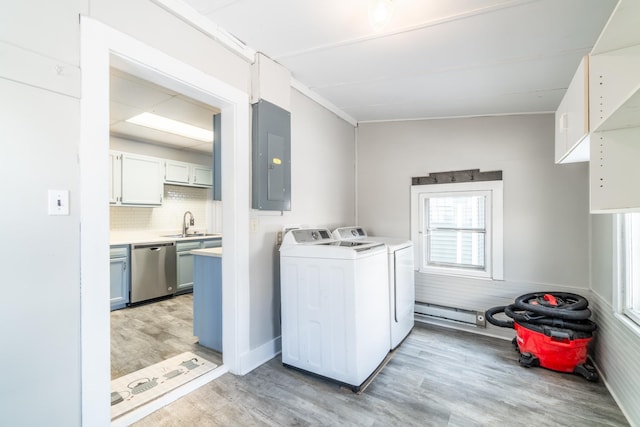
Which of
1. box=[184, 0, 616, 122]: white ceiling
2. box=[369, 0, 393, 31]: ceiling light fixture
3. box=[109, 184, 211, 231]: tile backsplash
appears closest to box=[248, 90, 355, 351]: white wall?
box=[184, 0, 616, 122]: white ceiling

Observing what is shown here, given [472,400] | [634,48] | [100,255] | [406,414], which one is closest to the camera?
[634,48]

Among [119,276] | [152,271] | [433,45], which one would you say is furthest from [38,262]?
[152,271]

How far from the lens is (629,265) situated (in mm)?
1949

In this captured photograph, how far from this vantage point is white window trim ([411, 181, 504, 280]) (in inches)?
120

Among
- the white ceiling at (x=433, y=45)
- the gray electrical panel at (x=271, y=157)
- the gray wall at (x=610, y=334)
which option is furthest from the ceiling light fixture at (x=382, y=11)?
the gray wall at (x=610, y=334)

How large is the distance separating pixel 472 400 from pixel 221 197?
232 cm

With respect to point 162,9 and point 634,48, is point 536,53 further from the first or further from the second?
point 162,9

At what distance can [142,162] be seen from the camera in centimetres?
438

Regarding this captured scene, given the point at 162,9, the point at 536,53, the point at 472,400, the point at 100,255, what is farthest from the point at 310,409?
the point at 536,53

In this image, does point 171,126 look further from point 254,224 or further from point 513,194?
point 513,194

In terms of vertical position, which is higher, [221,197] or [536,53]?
[536,53]

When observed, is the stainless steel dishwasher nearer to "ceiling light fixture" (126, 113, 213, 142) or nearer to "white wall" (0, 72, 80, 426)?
"ceiling light fixture" (126, 113, 213, 142)

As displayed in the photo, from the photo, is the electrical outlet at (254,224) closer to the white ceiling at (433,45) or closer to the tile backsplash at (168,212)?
the white ceiling at (433,45)

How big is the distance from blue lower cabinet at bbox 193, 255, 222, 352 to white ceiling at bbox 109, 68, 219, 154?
5.34ft
